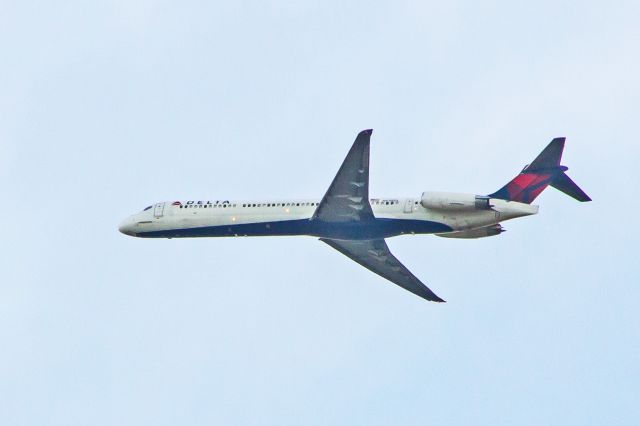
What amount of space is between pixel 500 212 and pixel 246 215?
1224cm

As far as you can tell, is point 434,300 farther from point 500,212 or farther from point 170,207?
point 170,207

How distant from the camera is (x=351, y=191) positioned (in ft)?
180

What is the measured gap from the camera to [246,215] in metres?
60.4

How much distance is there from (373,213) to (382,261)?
5103 millimetres

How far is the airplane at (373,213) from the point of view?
54938 millimetres

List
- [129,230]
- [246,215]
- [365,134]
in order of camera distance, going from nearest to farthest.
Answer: [365,134], [246,215], [129,230]

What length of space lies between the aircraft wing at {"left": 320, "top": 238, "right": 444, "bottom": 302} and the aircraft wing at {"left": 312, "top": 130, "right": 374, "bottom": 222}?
2.97m

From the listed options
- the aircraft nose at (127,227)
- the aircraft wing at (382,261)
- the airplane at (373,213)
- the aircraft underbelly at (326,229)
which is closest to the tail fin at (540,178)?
the airplane at (373,213)

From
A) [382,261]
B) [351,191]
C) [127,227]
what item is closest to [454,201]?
[351,191]

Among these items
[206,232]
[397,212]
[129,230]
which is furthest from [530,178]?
[129,230]

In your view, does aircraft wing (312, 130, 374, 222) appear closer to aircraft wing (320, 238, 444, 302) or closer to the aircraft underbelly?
the aircraft underbelly

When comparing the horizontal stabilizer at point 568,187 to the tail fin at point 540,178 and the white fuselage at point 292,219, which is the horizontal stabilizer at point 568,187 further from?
the white fuselage at point 292,219

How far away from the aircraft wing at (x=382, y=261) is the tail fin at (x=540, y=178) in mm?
6812

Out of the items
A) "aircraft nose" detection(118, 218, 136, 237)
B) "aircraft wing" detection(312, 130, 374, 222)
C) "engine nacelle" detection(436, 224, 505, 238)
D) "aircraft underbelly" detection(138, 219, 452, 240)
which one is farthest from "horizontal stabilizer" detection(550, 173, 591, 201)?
"aircraft nose" detection(118, 218, 136, 237)
